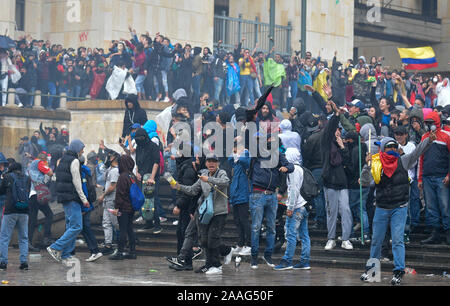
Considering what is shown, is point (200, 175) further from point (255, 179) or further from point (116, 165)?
point (116, 165)

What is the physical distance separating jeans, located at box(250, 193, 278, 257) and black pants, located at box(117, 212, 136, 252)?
231 centimetres

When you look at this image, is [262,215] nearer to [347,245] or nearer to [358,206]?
[347,245]

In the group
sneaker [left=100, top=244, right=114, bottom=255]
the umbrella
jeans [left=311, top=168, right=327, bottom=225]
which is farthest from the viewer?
the umbrella

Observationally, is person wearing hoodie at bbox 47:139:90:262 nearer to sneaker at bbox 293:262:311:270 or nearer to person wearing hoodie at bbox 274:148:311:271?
person wearing hoodie at bbox 274:148:311:271

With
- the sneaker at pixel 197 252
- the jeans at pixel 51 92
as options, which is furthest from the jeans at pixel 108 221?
the jeans at pixel 51 92

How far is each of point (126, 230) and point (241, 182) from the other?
2230mm

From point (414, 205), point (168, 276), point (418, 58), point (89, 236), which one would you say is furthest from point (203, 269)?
point (418, 58)

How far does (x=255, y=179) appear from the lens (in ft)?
44.9

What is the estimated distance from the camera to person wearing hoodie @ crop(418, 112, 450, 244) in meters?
13.9

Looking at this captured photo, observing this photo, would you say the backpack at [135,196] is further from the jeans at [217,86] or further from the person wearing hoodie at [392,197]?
the jeans at [217,86]

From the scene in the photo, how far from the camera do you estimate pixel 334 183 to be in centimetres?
1441

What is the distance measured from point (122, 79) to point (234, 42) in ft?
44.2

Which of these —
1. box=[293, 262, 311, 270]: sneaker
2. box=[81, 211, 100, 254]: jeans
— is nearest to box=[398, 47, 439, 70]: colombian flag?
box=[81, 211, 100, 254]: jeans
